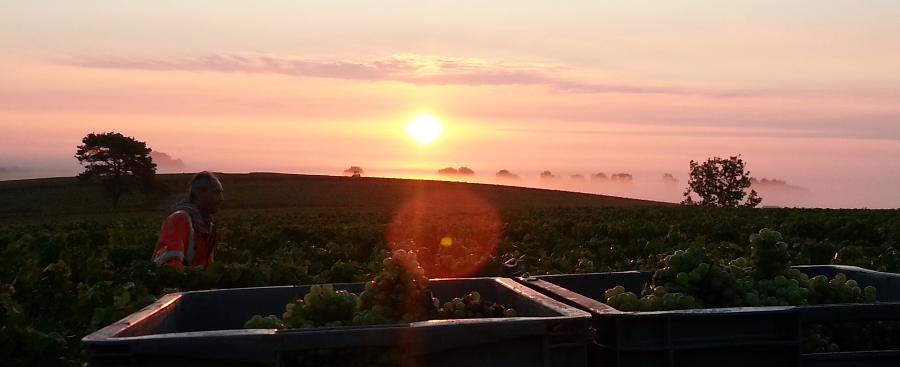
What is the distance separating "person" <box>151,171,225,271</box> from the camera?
6.15 meters

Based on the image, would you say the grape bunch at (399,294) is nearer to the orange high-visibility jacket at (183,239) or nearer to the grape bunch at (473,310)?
the grape bunch at (473,310)

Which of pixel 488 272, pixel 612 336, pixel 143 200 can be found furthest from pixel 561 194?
pixel 612 336

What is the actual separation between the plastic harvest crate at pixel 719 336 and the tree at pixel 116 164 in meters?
68.9

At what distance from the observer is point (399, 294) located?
300 cm

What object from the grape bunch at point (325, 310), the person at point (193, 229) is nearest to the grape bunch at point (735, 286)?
the grape bunch at point (325, 310)

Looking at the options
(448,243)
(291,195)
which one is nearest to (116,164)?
(291,195)

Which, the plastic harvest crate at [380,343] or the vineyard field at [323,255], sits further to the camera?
the vineyard field at [323,255]

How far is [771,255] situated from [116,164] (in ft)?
228

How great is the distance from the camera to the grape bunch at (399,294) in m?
2.98

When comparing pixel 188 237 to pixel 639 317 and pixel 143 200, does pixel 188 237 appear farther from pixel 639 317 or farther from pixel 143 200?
pixel 143 200

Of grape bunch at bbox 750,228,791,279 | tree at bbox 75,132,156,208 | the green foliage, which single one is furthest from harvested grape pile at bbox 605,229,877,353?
tree at bbox 75,132,156,208

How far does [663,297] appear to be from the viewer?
3162mm

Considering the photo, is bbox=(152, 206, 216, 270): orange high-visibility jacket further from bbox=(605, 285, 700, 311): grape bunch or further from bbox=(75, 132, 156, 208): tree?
bbox=(75, 132, 156, 208): tree

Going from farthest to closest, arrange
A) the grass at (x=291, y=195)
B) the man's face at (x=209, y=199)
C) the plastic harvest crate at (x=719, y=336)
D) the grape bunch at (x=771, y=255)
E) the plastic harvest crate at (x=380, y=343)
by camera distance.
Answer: the grass at (x=291, y=195), the man's face at (x=209, y=199), the grape bunch at (x=771, y=255), the plastic harvest crate at (x=719, y=336), the plastic harvest crate at (x=380, y=343)
